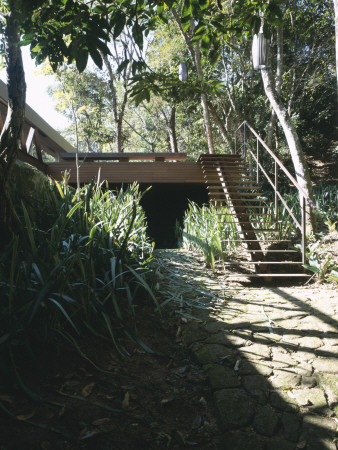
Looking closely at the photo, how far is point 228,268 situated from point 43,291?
272 cm

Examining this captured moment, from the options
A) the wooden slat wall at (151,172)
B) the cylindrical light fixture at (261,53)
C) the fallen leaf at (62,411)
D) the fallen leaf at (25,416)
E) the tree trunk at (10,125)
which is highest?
the cylindrical light fixture at (261,53)

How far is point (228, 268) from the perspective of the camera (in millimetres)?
3689

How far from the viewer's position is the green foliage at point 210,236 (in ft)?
11.2

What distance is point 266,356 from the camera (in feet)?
5.59

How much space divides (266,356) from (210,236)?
1943 mm

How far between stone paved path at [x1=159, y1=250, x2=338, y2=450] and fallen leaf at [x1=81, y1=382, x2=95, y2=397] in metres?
0.55

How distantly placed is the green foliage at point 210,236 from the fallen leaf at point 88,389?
6.50 ft

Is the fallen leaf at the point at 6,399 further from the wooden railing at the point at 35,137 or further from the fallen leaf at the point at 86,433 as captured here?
the wooden railing at the point at 35,137

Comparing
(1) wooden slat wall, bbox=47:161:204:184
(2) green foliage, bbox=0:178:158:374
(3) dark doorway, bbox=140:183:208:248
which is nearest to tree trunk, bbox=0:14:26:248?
(2) green foliage, bbox=0:178:158:374

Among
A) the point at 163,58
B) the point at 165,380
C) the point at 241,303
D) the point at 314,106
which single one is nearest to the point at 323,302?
the point at 241,303

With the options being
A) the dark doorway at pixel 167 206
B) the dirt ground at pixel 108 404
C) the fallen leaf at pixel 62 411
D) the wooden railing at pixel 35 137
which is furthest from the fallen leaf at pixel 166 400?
the dark doorway at pixel 167 206

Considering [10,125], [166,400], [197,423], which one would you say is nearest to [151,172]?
[10,125]

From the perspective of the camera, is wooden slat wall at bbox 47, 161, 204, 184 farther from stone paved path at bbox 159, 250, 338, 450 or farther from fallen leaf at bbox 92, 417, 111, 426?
fallen leaf at bbox 92, 417, 111, 426

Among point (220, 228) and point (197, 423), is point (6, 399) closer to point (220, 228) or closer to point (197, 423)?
point (197, 423)
